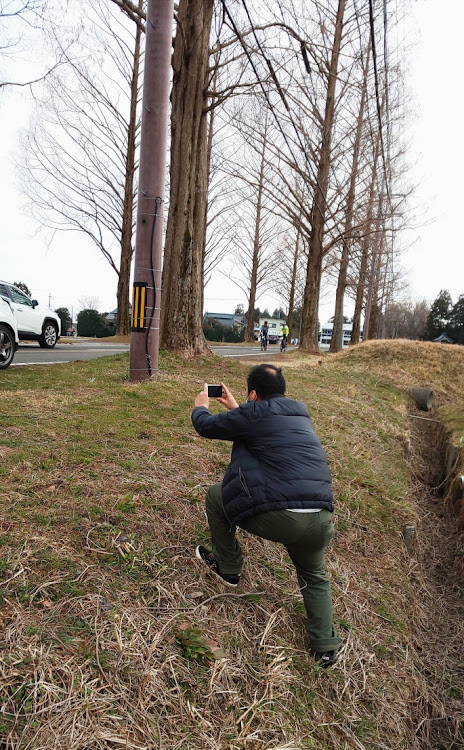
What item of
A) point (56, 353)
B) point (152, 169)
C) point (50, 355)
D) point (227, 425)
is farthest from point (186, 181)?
point (227, 425)

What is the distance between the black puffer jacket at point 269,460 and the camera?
2.34m

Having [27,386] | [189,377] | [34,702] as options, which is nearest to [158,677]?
[34,702]

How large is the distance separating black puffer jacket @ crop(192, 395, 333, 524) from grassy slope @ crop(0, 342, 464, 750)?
2.12 ft

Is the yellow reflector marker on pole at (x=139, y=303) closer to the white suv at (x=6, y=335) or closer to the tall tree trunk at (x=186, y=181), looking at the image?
the tall tree trunk at (x=186, y=181)

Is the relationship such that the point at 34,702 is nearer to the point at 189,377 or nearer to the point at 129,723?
the point at 129,723

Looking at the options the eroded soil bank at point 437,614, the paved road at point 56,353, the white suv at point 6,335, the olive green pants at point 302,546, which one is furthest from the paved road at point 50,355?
the eroded soil bank at point 437,614

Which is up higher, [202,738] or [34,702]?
[34,702]

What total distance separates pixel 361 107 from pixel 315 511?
63.9ft

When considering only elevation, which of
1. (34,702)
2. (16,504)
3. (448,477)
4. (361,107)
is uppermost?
(361,107)

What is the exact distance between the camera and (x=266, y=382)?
256 centimetres

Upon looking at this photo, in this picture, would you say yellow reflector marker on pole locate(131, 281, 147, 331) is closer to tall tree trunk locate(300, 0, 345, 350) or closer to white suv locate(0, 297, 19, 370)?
white suv locate(0, 297, 19, 370)

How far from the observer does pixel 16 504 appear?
9.20 ft

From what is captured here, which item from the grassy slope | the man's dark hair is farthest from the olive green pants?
the man's dark hair

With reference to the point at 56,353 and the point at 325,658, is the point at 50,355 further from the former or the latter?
the point at 325,658
